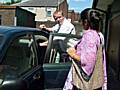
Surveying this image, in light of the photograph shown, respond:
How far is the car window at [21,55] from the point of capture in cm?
535

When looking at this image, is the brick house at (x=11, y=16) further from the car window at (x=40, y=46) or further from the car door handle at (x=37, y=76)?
the car door handle at (x=37, y=76)

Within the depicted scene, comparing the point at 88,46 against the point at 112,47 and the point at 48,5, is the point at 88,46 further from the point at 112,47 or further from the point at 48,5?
the point at 48,5

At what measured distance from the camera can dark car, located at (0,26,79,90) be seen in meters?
5.10

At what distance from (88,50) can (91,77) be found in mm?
328

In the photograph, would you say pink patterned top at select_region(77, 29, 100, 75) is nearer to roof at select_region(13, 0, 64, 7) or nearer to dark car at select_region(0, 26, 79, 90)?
dark car at select_region(0, 26, 79, 90)

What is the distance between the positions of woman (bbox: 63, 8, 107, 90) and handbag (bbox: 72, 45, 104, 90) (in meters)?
0.05

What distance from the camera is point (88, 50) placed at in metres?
4.98

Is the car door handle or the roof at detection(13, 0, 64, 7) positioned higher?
the roof at detection(13, 0, 64, 7)

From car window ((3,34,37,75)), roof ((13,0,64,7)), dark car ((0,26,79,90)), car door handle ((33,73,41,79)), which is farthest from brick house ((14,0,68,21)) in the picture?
car door handle ((33,73,41,79))

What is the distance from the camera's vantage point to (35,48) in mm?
5953

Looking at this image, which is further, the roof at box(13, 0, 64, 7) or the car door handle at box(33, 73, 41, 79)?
the roof at box(13, 0, 64, 7)

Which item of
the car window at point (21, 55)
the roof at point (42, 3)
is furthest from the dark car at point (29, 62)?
the roof at point (42, 3)

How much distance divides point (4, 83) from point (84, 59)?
967 millimetres

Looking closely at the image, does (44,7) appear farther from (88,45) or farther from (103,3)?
(88,45)
